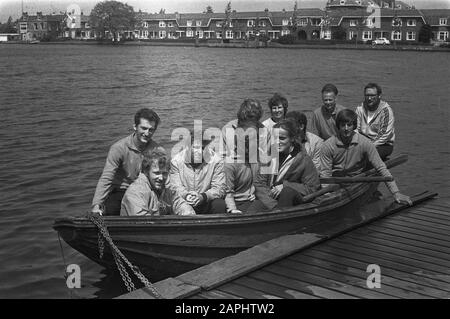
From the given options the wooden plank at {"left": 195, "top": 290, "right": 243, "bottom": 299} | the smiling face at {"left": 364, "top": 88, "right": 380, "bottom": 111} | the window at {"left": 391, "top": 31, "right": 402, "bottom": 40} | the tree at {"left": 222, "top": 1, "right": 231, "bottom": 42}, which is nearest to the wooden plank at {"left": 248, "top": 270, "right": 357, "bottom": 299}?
the wooden plank at {"left": 195, "top": 290, "right": 243, "bottom": 299}

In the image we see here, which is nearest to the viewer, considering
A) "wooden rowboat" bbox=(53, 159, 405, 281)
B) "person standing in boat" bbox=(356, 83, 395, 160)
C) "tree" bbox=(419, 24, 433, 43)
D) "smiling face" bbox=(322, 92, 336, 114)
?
"wooden rowboat" bbox=(53, 159, 405, 281)

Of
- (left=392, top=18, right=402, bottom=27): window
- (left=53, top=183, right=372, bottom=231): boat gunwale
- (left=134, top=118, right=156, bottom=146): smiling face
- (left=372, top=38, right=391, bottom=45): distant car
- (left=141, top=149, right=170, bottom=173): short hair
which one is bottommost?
(left=53, top=183, right=372, bottom=231): boat gunwale

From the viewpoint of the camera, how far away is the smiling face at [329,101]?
8773 millimetres

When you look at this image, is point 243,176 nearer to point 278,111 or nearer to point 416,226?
point 278,111

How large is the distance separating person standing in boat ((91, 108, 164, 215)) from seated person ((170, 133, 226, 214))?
1.16ft

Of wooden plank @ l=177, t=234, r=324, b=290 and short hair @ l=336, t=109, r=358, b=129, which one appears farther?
short hair @ l=336, t=109, r=358, b=129

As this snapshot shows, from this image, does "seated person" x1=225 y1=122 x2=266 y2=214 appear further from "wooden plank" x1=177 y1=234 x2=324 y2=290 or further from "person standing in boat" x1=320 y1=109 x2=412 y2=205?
"person standing in boat" x1=320 y1=109 x2=412 y2=205

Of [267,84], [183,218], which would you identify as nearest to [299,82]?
[267,84]

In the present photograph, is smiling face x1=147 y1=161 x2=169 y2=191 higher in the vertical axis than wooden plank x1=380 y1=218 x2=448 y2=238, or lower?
higher

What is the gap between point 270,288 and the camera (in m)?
5.09

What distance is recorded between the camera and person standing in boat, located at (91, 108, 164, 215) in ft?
20.2

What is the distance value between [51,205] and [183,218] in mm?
5644

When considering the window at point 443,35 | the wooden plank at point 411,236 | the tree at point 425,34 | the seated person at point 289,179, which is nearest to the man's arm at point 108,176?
the seated person at point 289,179
